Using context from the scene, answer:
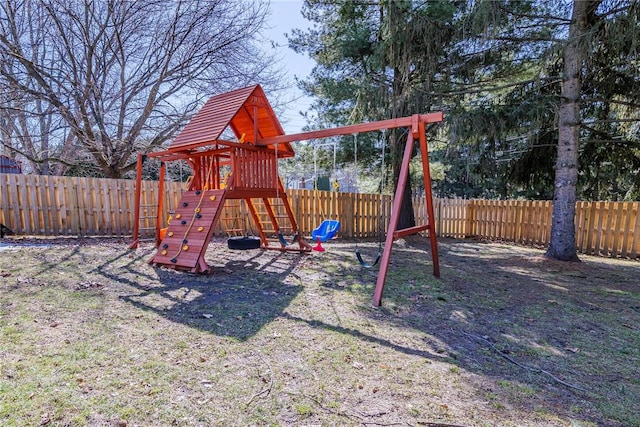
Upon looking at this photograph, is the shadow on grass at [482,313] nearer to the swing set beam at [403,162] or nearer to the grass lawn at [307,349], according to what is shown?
the grass lawn at [307,349]

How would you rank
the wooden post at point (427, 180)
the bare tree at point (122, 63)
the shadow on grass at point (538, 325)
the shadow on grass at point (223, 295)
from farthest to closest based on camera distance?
the bare tree at point (122, 63) < the wooden post at point (427, 180) < the shadow on grass at point (223, 295) < the shadow on grass at point (538, 325)

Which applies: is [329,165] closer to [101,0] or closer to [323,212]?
[323,212]

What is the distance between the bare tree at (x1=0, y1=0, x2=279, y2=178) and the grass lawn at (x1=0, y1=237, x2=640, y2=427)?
16.3 feet

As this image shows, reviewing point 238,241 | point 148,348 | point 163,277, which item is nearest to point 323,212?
point 238,241

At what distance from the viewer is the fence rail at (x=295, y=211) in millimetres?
7352

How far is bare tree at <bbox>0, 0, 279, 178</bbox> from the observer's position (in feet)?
26.0

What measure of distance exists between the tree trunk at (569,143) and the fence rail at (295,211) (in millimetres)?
2463

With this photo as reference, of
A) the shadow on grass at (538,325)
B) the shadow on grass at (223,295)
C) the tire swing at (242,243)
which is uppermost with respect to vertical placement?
the tire swing at (242,243)

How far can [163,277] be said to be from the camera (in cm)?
483

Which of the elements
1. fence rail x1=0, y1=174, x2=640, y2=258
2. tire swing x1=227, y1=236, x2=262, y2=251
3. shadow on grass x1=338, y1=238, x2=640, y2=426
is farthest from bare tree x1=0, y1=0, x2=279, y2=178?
shadow on grass x1=338, y1=238, x2=640, y2=426

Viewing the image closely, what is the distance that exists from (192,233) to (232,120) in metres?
2.52

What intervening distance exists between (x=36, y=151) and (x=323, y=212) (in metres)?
8.75

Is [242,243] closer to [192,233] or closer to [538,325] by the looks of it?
[192,233]

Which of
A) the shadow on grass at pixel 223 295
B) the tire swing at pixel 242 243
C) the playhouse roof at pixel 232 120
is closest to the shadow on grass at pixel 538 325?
the shadow on grass at pixel 223 295
